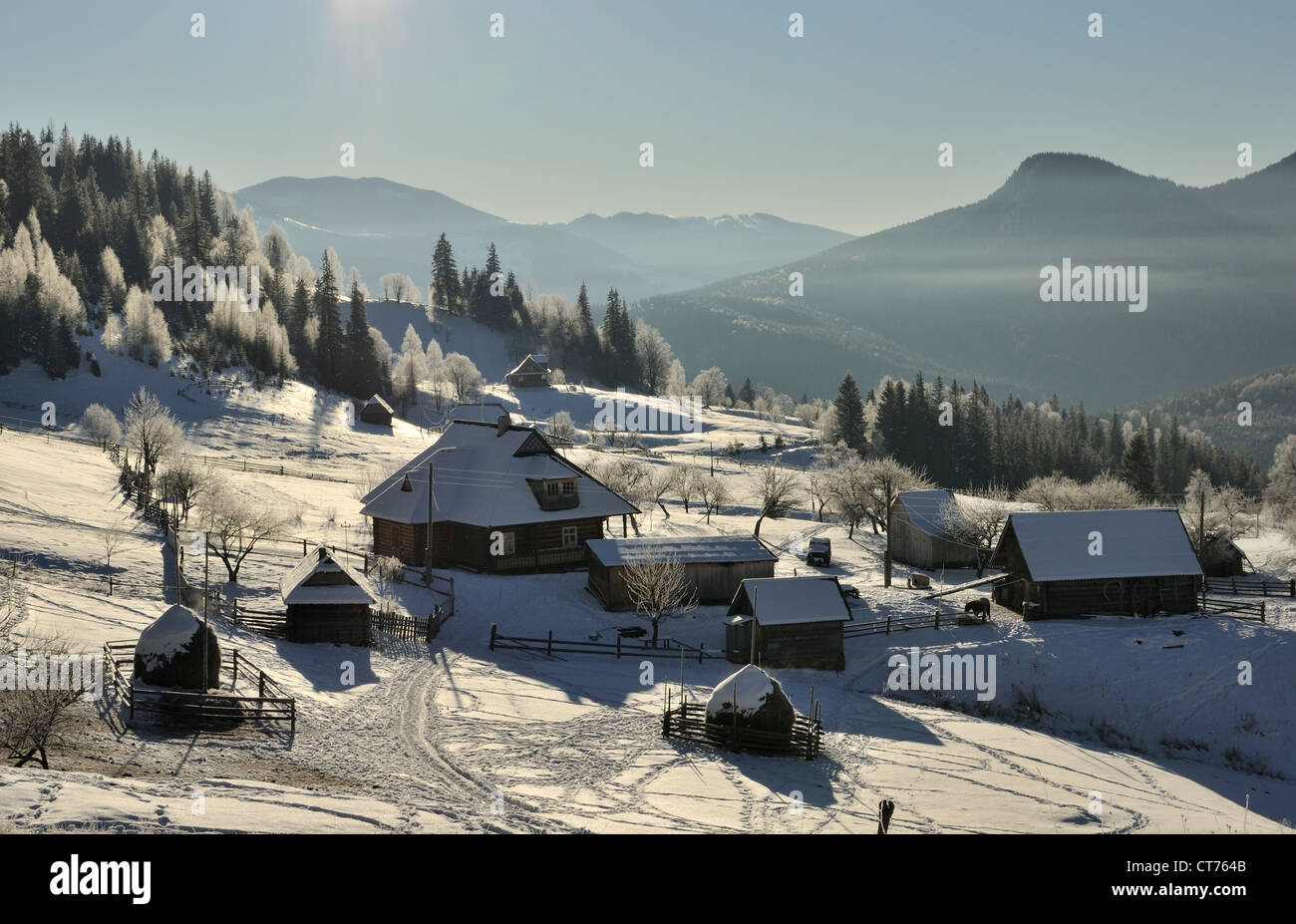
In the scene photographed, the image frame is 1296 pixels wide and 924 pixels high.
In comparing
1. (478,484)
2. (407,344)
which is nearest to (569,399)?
(407,344)

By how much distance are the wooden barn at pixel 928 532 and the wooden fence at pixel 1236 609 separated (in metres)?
12.5

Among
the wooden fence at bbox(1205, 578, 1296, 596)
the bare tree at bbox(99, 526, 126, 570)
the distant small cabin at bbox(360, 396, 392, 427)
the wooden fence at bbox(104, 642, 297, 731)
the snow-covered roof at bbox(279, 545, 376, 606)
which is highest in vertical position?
the distant small cabin at bbox(360, 396, 392, 427)

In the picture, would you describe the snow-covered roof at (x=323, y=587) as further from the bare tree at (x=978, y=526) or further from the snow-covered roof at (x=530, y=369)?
the snow-covered roof at (x=530, y=369)

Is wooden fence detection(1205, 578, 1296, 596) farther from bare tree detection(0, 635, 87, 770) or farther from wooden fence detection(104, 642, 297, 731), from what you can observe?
bare tree detection(0, 635, 87, 770)

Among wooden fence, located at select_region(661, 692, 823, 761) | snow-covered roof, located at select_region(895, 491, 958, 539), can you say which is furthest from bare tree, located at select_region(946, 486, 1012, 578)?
wooden fence, located at select_region(661, 692, 823, 761)

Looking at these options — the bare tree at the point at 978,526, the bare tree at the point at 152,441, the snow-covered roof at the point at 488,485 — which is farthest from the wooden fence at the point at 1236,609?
the bare tree at the point at 152,441

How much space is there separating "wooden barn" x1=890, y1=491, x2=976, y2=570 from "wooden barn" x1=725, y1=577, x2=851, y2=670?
18.5 meters

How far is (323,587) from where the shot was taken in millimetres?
33719

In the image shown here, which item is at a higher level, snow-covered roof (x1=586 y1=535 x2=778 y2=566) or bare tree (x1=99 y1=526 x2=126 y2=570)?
bare tree (x1=99 y1=526 x2=126 y2=570)

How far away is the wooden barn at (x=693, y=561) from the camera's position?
141ft

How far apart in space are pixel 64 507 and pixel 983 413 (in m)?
106

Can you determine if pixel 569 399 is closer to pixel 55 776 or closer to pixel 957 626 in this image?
pixel 957 626

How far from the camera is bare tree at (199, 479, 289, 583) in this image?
39.6m
